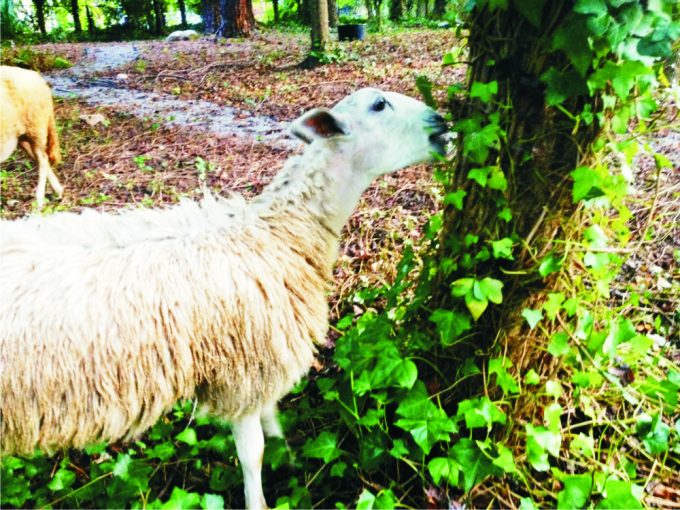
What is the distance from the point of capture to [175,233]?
7.24 ft

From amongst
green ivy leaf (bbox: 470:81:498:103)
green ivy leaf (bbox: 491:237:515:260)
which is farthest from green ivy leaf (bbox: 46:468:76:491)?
green ivy leaf (bbox: 470:81:498:103)

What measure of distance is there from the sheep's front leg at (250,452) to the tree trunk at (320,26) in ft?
28.6

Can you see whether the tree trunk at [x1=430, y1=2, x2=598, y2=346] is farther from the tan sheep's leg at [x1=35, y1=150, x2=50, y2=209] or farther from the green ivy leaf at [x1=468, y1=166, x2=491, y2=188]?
the tan sheep's leg at [x1=35, y1=150, x2=50, y2=209]

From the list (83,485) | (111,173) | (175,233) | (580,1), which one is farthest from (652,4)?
(111,173)

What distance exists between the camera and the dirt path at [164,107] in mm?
6422

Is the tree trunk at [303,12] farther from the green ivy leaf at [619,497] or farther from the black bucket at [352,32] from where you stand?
the green ivy leaf at [619,497]

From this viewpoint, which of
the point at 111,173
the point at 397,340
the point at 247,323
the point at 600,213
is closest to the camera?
the point at 600,213

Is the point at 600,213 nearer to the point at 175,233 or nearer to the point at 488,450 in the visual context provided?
the point at 488,450

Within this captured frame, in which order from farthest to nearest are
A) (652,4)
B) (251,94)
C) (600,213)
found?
(251,94) → (600,213) → (652,4)

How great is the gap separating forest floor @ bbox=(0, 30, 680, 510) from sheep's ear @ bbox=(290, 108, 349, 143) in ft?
1.64

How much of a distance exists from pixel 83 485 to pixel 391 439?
161 cm

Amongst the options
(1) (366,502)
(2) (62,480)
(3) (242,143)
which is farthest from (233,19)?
(1) (366,502)

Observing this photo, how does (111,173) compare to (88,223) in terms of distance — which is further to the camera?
(111,173)

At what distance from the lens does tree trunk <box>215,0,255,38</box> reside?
47.2 feet
